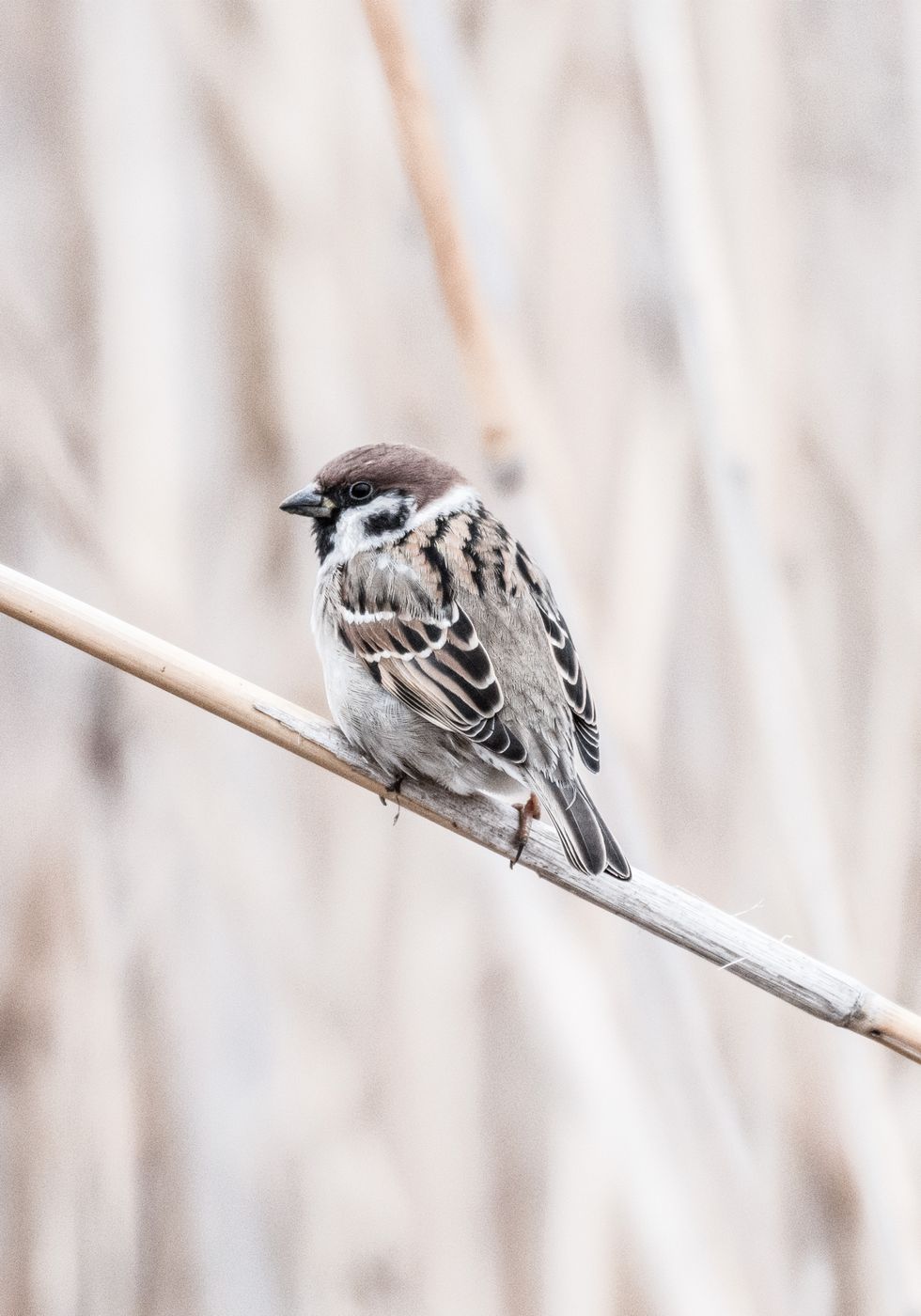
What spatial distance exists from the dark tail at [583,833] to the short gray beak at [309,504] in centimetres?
57

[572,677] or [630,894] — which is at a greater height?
[572,677]

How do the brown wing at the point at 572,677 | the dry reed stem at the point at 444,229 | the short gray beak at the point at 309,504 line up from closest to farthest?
the dry reed stem at the point at 444,229 → the brown wing at the point at 572,677 → the short gray beak at the point at 309,504

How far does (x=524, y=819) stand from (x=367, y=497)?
562 millimetres

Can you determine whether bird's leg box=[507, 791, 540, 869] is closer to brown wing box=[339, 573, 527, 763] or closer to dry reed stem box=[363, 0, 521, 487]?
brown wing box=[339, 573, 527, 763]

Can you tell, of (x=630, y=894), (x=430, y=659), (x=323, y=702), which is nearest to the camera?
(x=630, y=894)

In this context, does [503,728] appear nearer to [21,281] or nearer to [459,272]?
[459,272]

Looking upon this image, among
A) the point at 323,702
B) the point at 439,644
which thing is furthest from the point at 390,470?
the point at 323,702

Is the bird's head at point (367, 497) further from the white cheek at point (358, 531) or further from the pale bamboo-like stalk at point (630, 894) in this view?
the pale bamboo-like stalk at point (630, 894)

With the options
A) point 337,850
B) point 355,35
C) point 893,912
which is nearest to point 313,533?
point 337,850

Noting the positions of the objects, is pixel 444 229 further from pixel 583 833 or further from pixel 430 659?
pixel 583 833

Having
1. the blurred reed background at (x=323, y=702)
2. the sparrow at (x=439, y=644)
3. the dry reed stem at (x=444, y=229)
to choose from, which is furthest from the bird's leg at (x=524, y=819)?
the dry reed stem at (x=444, y=229)

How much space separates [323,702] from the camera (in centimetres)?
229

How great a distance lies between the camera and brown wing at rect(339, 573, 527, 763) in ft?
5.27

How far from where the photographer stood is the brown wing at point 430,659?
1.61 meters
